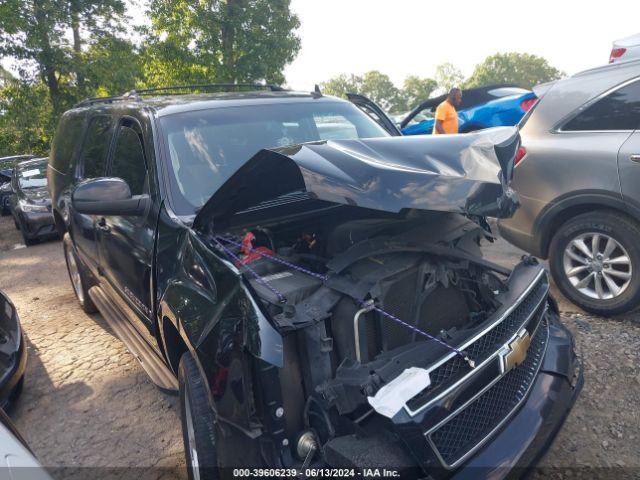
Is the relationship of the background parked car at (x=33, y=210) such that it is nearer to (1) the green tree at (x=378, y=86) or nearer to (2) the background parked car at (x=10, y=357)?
(2) the background parked car at (x=10, y=357)

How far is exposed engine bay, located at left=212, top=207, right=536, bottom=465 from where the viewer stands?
1752 mm

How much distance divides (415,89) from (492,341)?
79.3m

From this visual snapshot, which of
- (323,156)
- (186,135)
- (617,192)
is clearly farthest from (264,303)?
(617,192)

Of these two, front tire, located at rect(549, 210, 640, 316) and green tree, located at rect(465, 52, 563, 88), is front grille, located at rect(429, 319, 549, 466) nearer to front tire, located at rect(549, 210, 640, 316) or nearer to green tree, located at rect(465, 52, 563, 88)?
front tire, located at rect(549, 210, 640, 316)

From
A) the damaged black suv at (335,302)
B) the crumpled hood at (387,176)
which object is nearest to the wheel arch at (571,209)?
the damaged black suv at (335,302)

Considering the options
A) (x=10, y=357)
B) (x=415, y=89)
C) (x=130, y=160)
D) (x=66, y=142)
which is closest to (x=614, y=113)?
(x=130, y=160)

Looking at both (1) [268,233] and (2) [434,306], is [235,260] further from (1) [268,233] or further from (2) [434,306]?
(2) [434,306]

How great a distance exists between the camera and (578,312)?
391cm

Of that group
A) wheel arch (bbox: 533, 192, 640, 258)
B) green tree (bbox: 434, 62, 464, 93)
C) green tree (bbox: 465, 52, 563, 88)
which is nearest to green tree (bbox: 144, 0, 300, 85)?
wheel arch (bbox: 533, 192, 640, 258)

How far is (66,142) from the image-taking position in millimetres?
4781

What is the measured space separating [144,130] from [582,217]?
11.0 feet

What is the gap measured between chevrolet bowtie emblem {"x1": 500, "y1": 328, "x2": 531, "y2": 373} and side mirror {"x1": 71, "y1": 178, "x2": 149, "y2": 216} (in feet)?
6.69

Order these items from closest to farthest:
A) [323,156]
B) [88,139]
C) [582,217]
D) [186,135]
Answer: [323,156] < [186,135] < [582,217] < [88,139]

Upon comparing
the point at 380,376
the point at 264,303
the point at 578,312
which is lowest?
the point at 578,312
